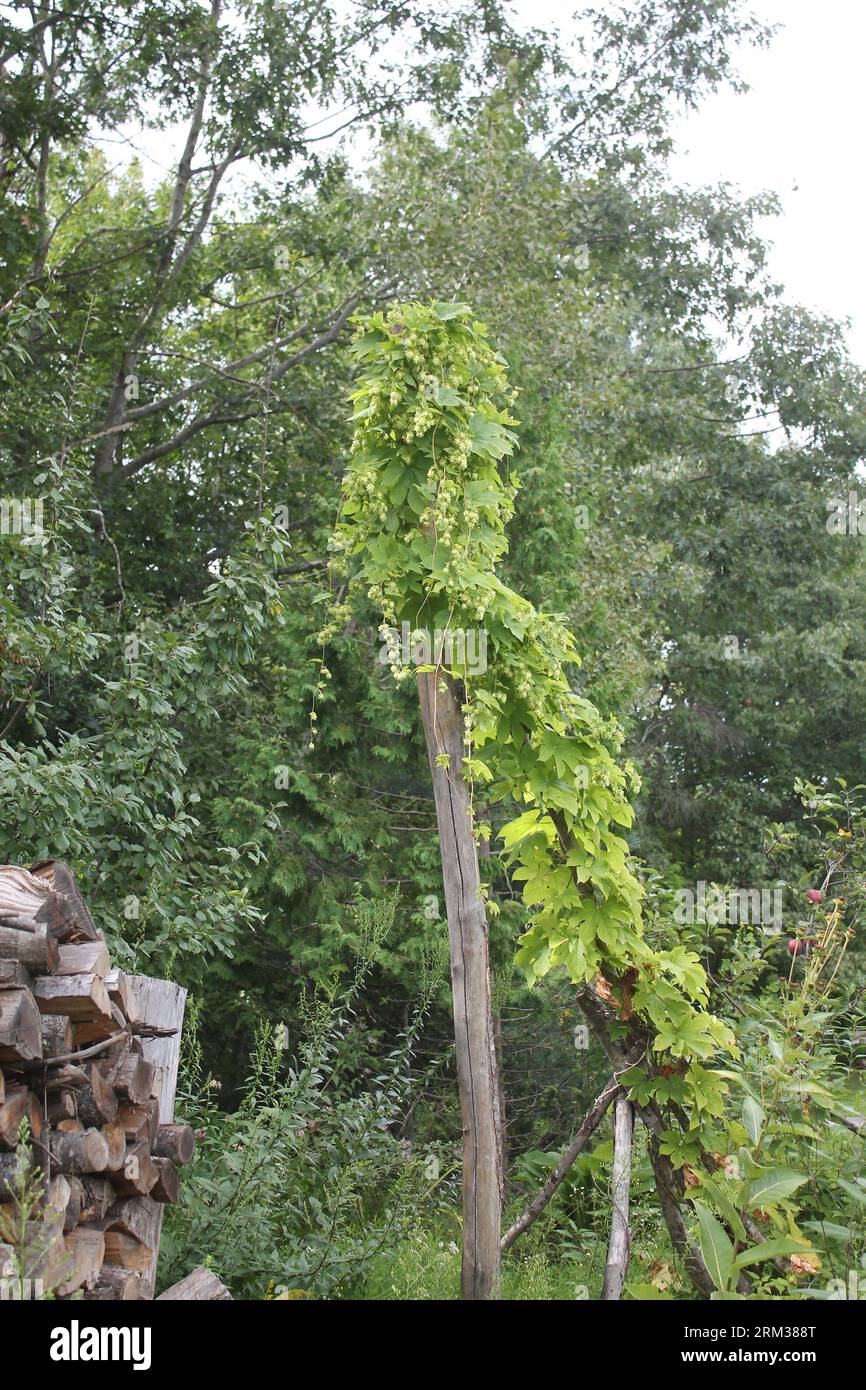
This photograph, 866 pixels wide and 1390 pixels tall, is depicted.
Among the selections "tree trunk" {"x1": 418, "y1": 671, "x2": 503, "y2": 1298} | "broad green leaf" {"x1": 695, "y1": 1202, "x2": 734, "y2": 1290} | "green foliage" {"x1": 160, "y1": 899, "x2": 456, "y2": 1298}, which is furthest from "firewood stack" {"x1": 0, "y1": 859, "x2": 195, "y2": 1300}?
"broad green leaf" {"x1": 695, "y1": 1202, "x2": 734, "y2": 1290}

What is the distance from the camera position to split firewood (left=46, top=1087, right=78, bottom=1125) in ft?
10.1

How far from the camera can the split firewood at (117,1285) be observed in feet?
10.5

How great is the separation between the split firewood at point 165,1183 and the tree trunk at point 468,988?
92 cm

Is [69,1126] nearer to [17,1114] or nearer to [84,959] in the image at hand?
[17,1114]

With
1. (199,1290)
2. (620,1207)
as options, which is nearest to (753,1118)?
(620,1207)

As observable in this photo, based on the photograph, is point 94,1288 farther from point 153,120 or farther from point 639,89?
point 639,89

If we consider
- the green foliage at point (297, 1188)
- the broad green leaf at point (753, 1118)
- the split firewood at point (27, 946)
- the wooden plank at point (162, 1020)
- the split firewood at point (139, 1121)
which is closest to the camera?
the split firewood at point (27, 946)

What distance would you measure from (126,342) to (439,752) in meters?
7.59

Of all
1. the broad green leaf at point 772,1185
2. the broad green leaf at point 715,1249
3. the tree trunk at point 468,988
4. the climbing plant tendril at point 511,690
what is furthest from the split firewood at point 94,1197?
→ the broad green leaf at point 772,1185

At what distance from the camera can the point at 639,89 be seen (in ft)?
41.1

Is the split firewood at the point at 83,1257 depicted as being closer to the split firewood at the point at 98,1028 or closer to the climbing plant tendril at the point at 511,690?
the split firewood at the point at 98,1028

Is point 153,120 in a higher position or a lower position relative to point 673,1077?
higher

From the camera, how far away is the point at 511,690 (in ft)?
12.9
